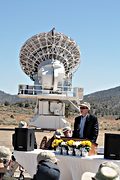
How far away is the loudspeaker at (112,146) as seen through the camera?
314 inches

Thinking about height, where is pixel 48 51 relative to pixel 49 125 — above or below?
above

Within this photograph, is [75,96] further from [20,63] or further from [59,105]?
[20,63]

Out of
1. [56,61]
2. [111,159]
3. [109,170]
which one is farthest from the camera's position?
[56,61]

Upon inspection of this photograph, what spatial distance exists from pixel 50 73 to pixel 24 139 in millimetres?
31575

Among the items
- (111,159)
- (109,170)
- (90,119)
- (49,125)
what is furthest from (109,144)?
(49,125)

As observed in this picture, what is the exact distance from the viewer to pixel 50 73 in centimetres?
4031

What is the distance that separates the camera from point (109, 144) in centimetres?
805

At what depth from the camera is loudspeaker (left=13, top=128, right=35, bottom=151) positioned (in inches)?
346

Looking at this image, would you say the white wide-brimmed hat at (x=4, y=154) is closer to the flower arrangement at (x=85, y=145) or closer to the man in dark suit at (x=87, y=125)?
the flower arrangement at (x=85, y=145)

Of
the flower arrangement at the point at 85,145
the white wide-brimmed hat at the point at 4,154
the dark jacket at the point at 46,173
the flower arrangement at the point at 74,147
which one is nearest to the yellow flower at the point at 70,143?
the flower arrangement at the point at 74,147

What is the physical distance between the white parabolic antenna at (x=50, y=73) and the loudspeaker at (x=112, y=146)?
31.0 m

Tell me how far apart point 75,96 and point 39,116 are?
11.8 ft

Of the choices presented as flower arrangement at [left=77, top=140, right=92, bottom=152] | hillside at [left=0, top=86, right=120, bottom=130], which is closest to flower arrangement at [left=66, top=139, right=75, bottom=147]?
flower arrangement at [left=77, top=140, right=92, bottom=152]

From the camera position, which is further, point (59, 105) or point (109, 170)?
point (59, 105)
